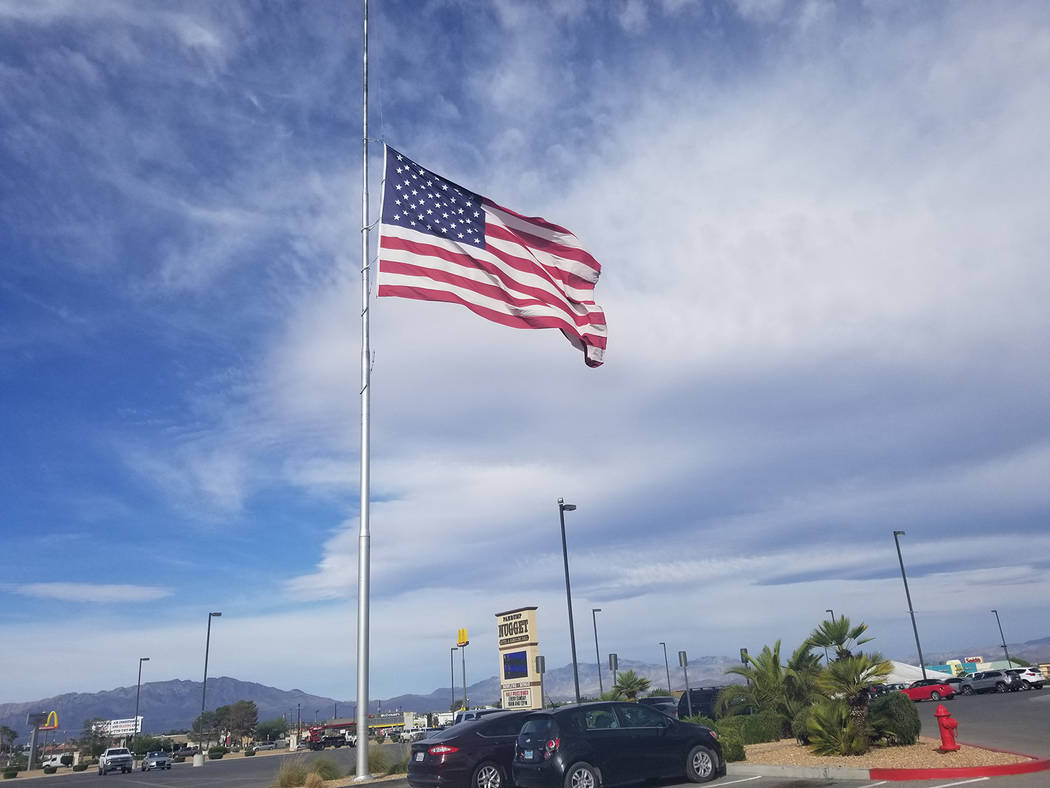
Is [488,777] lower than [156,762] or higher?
higher

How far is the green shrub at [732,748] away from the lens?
1614cm

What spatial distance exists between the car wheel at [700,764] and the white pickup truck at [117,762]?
44020 mm

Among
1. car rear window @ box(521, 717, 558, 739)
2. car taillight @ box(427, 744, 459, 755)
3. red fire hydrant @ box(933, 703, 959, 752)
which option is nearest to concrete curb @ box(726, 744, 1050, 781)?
red fire hydrant @ box(933, 703, 959, 752)

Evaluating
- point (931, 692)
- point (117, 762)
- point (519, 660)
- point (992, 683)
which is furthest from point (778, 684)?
point (117, 762)

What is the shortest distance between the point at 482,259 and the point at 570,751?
9.30 m

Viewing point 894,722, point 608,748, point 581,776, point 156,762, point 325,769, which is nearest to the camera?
point 581,776

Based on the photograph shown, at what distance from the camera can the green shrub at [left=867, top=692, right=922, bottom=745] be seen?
1587 cm

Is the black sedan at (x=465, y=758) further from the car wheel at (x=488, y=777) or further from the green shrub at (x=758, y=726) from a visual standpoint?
the green shrub at (x=758, y=726)

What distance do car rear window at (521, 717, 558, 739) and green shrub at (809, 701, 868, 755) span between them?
623cm

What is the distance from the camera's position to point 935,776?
12.4m

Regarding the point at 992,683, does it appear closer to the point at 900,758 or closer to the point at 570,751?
the point at 900,758

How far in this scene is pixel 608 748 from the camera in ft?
42.1

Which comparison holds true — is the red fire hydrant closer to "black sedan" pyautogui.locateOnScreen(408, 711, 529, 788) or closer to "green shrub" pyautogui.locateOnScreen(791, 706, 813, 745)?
"green shrub" pyautogui.locateOnScreen(791, 706, 813, 745)

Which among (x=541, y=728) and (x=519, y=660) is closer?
(x=541, y=728)
